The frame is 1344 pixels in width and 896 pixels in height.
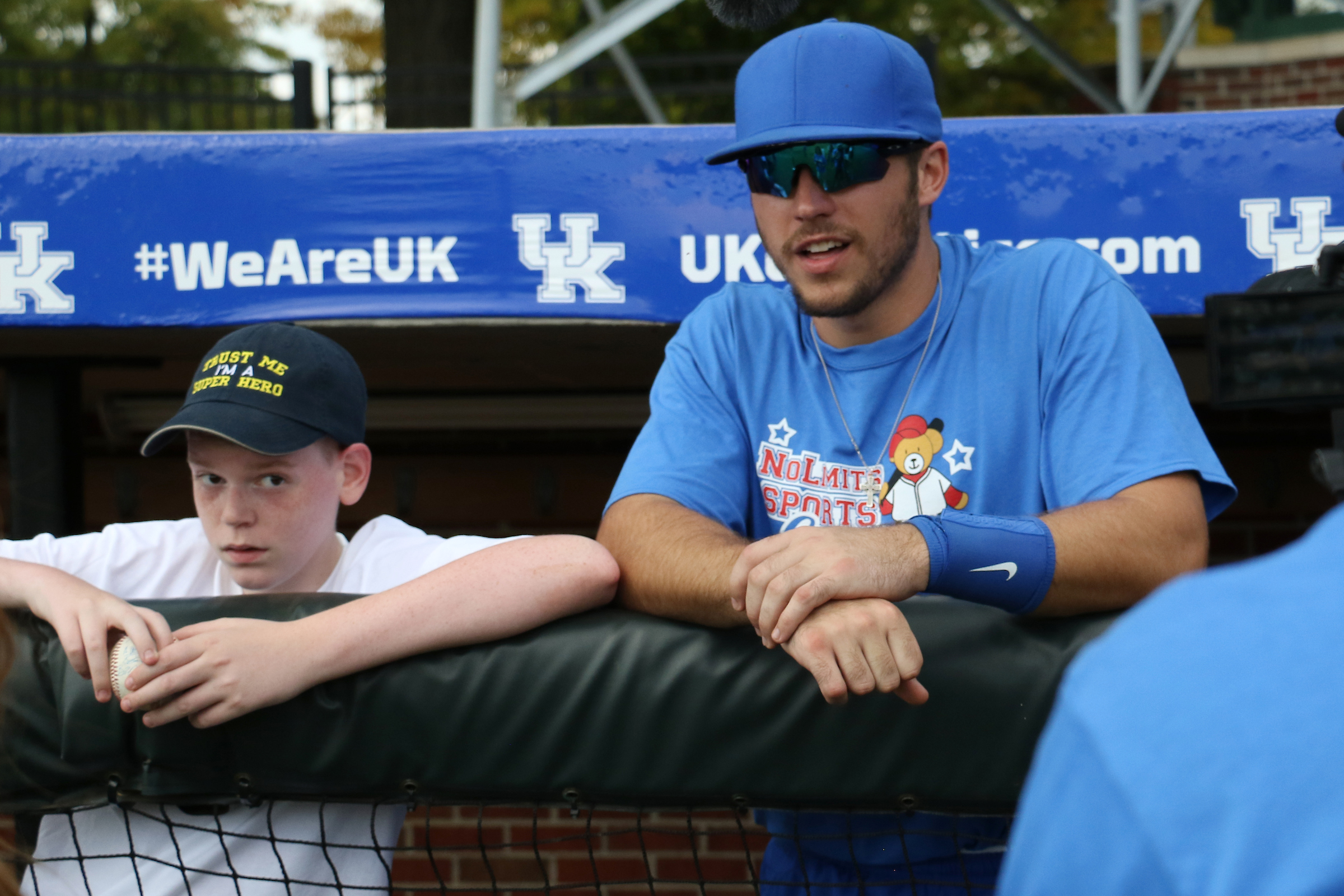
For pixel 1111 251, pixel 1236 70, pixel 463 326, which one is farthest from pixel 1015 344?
pixel 1236 70

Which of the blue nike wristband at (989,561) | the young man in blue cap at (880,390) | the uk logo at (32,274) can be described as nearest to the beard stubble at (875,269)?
the young man in blue cap at (880,390)

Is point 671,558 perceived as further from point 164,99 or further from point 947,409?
point 164,99

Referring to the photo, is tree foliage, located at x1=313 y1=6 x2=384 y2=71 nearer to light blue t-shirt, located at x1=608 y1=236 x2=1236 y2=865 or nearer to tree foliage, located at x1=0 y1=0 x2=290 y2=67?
tree foliage, located at x1=0 y1=0 x2=290 y2=67

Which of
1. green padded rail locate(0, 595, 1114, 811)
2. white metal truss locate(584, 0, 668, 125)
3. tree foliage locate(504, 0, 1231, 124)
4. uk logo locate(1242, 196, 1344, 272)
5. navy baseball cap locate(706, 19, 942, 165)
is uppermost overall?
tree foliage locate(504, 0, 1231, 124)

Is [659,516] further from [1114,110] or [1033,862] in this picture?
[1114,110]

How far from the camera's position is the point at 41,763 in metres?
1.35

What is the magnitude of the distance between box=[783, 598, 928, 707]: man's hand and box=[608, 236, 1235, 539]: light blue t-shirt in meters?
0.51

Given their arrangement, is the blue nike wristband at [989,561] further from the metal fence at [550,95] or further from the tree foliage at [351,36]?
the tree foliage at [351,36]

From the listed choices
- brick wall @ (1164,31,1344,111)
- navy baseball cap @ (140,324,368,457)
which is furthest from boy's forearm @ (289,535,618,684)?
brick wall @ (1164,31,1344,111)

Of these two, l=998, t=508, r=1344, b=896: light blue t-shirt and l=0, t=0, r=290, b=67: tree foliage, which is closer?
l=998, t=508, r=1344, b=896: light blue t-shirt

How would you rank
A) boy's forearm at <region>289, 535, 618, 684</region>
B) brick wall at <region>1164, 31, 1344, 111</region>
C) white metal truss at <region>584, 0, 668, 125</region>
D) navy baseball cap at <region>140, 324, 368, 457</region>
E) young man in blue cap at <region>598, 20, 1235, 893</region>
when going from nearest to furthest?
boy's forearm at <region>289, 535, 618, 684</region> < young man in blue cap at <region>598, 20, 1235, 893</region> < navy baseball cap at <region>140, 324, 368, 457</region> < white metal truss at <region>584, 0, 668, 125</region> < brick wall at <region>1164, 31, 1344, 111</region>

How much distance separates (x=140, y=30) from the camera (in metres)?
14.1

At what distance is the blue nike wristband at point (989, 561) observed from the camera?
135cm

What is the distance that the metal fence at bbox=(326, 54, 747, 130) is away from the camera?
5680 mm
